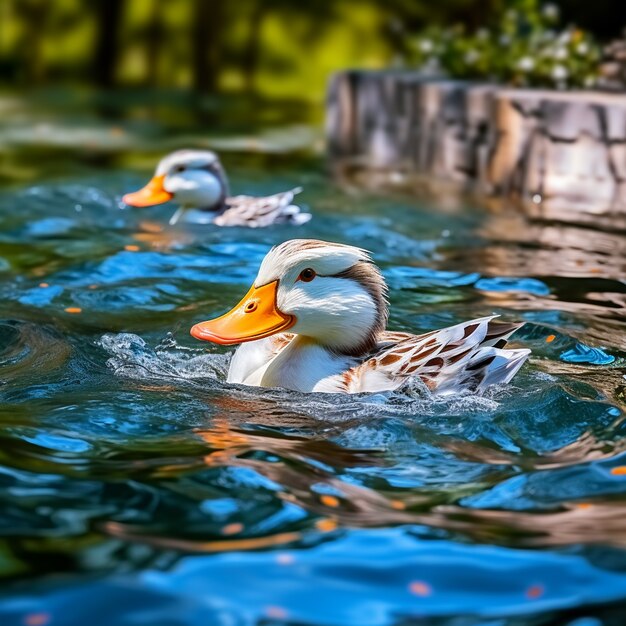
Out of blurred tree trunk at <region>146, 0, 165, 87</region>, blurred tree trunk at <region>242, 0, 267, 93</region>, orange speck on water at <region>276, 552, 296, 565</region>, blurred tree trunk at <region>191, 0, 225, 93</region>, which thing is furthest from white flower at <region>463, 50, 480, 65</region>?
orange speck on water at <region>276, 552, 296, 565</region>

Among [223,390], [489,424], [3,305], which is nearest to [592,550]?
[489,424]

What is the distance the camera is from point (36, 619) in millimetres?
3225

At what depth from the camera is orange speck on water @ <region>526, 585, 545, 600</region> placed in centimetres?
344

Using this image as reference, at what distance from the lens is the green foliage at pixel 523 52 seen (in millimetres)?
11266

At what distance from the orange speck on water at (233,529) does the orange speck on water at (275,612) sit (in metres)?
0.48

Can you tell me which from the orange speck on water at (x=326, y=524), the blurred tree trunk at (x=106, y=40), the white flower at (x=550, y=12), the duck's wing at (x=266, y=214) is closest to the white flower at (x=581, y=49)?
the white flower at (x=550, y=12)

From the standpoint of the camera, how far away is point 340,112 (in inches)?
504

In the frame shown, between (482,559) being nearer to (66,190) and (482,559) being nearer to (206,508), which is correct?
(206,508)

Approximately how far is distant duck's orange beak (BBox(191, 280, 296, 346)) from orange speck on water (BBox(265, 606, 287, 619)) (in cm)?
173

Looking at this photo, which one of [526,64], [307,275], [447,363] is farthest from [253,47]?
[447,363]

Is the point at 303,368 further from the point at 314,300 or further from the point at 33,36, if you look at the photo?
the point at 33,36

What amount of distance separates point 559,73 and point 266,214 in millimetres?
3738

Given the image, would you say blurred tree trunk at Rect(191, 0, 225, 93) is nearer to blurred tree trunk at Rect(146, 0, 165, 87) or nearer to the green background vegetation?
the green background vegetation

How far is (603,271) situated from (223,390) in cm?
334
